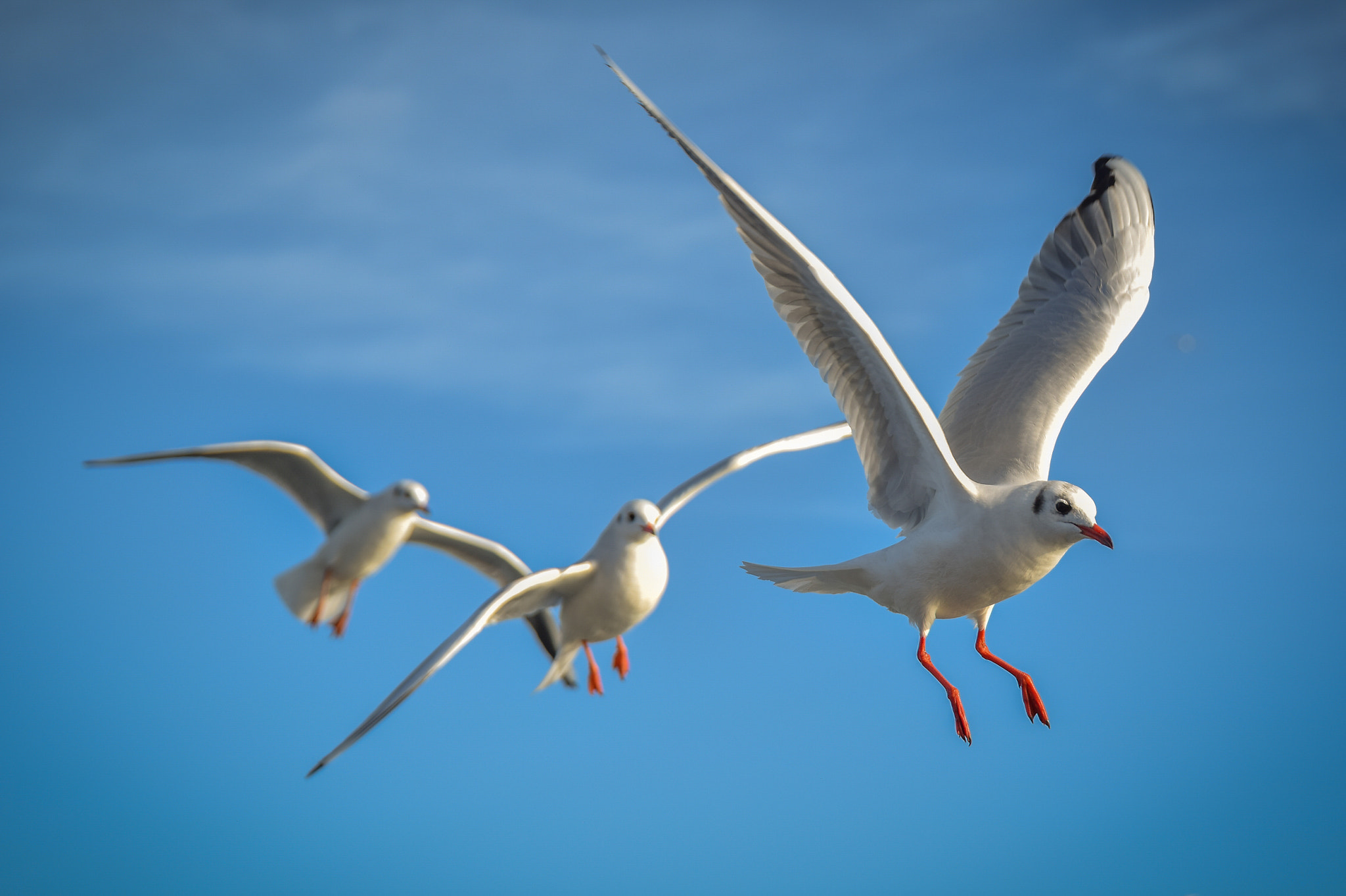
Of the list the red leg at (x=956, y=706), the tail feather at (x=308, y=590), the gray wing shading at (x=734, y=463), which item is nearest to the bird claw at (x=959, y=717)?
the red leg at (x=956, y=706)

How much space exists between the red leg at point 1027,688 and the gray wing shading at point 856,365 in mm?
849

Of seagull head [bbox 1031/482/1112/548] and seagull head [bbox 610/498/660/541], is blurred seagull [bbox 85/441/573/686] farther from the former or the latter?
seagull head [bbox 1031/482/1112/548]

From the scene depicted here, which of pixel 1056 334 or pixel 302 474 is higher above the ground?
pixel 1056 334

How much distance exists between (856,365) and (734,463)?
3.04 metres

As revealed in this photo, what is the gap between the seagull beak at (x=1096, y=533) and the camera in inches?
206

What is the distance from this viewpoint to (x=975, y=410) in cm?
683

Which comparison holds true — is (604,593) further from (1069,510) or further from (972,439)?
(1069,510)

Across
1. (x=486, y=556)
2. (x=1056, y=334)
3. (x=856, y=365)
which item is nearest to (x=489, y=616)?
(x=856, y=365)

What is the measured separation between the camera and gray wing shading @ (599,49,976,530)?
508cm

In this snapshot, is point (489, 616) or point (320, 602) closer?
point (489, 616)

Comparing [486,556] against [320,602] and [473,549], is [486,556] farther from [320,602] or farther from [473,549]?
[320,602]

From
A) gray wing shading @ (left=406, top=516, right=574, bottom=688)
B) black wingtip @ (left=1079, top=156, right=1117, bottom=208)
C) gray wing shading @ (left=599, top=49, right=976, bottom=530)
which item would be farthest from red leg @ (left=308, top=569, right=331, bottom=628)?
black wingtip @ (left=1079, top=156, right=1117, bottom=208)

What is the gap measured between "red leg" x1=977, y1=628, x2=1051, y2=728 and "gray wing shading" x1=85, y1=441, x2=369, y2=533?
5653 mm

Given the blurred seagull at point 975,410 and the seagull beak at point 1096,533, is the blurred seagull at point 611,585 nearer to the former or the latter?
the blurred seagull at point 975,410
